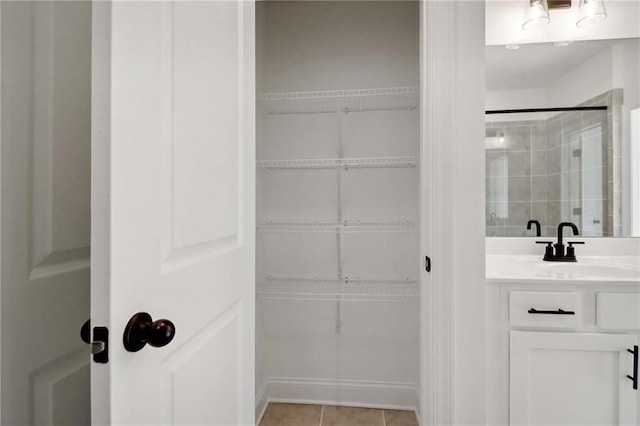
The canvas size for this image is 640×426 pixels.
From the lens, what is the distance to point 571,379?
1215mm

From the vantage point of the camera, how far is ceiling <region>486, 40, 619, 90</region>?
171cm

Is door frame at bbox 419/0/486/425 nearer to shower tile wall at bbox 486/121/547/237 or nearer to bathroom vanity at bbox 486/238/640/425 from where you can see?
bathroom vanity at bbox 486/238/640/425

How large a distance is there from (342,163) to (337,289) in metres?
0.74

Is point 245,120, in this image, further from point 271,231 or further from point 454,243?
point 271,231

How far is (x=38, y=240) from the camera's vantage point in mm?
607

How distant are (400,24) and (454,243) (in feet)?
4.72

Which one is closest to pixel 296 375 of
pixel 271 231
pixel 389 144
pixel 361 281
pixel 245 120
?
pixel 361 281

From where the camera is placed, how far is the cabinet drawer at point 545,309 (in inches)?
47.9

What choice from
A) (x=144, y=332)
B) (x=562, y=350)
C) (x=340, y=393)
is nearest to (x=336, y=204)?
(x=340, y=393)

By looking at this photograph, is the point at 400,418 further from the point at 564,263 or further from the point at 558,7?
the point at 558,7

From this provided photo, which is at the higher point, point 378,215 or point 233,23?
point 233,23

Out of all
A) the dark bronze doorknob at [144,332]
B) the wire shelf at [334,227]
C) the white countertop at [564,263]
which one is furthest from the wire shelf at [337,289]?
the dark bronze doorknob at [144,332]

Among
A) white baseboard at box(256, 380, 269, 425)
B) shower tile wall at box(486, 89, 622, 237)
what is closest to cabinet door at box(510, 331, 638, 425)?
shower tile wall at box(486, 89, 622, 237)

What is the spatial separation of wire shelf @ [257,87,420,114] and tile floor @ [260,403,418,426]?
5.71ft
